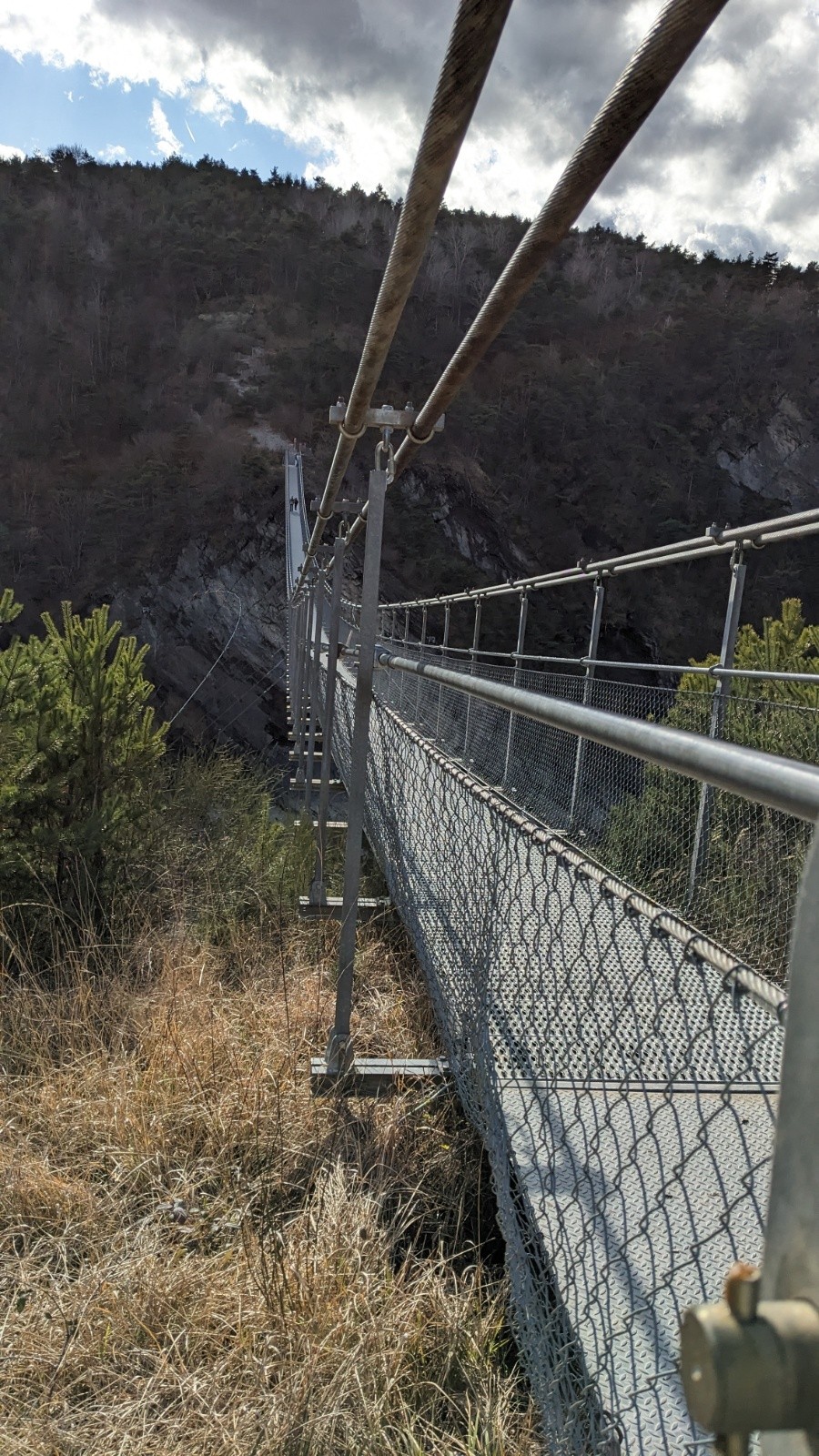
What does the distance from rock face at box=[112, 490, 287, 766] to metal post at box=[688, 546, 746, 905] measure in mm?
12947

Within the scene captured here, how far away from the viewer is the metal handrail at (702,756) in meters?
0.60

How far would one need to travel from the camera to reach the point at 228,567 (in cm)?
1895

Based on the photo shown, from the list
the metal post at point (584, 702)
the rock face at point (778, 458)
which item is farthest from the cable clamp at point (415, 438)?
the rock face at point (778, 458)

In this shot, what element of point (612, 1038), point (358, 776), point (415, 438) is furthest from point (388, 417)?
point (612, 1038)

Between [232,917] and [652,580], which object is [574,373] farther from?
[232,917]

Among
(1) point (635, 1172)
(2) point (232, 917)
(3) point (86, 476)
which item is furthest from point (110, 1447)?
(3) point (86, 476)

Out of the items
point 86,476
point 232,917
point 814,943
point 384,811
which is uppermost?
point 86,476

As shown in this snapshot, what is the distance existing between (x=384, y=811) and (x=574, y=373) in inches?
1084

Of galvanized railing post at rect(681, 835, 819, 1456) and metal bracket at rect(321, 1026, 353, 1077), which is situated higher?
galvanized railing post at rect(681, 835, 819, 1456)

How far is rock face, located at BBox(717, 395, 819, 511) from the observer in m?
28.1

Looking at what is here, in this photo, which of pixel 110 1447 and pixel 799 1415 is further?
pixel 110 1447

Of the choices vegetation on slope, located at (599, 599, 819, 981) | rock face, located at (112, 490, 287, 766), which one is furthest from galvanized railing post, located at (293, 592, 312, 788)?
rock face, located at (112, 490, 287, 766)

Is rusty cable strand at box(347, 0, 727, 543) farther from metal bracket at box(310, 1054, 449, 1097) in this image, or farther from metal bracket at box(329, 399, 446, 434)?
metal bracket at box(310, 1054, 449, 1097)

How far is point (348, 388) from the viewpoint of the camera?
25.2m
